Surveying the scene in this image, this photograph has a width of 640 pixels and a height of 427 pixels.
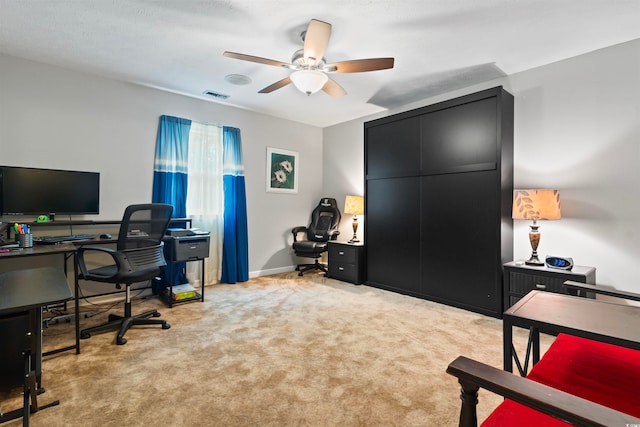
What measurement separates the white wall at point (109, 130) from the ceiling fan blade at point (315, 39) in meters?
2.42

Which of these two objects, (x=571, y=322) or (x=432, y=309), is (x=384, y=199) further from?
(x=571, y=322)

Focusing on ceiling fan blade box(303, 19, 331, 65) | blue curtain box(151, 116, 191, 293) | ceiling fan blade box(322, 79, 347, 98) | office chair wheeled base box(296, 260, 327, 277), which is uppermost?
ceiling fan blade box(303, 19, 331, 65)

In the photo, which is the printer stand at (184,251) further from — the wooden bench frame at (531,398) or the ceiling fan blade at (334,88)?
the wooden bench frame at (531,398)

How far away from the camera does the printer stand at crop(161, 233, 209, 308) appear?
343 cm

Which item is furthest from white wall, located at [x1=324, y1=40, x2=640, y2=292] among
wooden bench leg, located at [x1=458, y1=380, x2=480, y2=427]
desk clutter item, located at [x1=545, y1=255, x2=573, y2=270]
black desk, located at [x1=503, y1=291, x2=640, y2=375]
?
wooden bench leg, located at [x1=458, y1=380, x2=480, y2=427]

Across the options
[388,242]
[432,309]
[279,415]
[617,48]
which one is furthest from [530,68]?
[279,415]

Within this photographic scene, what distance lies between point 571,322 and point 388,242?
2802 mm

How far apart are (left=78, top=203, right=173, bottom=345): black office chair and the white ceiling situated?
4.90 ft

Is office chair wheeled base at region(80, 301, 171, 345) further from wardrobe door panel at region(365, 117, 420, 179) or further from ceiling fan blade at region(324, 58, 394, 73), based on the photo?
wardrobe door panel at region(365, 117, 420, 179)

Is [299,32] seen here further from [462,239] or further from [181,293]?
[181,293]

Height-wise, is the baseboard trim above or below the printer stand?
below

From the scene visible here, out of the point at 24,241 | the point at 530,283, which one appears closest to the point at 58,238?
the point at 24,241

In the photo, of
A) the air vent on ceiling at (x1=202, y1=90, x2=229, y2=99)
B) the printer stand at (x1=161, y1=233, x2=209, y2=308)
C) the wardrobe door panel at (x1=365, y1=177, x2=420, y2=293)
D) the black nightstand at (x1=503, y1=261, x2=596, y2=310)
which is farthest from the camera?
the air vent on ceiling at (x1=202, y1=90, x2=229, y2=99)

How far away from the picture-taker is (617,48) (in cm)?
279
